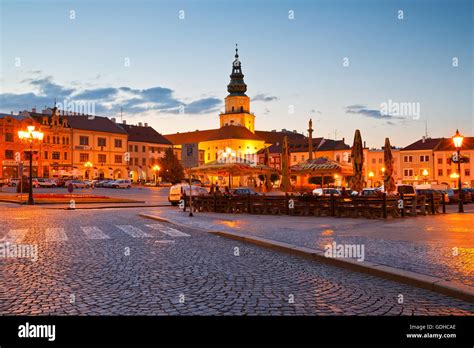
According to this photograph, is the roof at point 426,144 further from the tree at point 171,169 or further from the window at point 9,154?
the window at point 9,154

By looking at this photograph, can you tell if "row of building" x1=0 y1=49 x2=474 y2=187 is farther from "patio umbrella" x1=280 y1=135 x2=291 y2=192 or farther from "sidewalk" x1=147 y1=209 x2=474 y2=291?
"sidewalk" x1=147 y1=209 x2=474 y2=291

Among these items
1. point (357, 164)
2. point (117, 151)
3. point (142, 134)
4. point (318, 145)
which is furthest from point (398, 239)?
point (318, 145)

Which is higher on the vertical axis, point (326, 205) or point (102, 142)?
point (102, 142)

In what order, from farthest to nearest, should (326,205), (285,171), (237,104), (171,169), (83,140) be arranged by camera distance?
(237,104) → (83,140) → (171,169) → (285,171) → (326,205)

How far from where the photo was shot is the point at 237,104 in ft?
463

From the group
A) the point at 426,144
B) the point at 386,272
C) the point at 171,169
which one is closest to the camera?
the point at 386,272

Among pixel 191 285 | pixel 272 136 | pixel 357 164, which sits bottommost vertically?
pixel 191 285

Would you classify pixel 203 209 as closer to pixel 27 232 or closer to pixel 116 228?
pixel 116 228

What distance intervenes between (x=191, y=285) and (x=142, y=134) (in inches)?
4204

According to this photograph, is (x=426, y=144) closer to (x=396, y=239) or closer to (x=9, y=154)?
(x=9, y=154)

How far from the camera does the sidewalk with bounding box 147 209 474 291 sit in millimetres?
9000

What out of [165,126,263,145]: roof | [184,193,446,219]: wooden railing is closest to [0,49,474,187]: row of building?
[165,126,263,145]: roof

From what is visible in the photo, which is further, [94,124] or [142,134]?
[142,134]

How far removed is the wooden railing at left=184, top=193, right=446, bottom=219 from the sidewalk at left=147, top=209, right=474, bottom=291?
2527 millimetres
